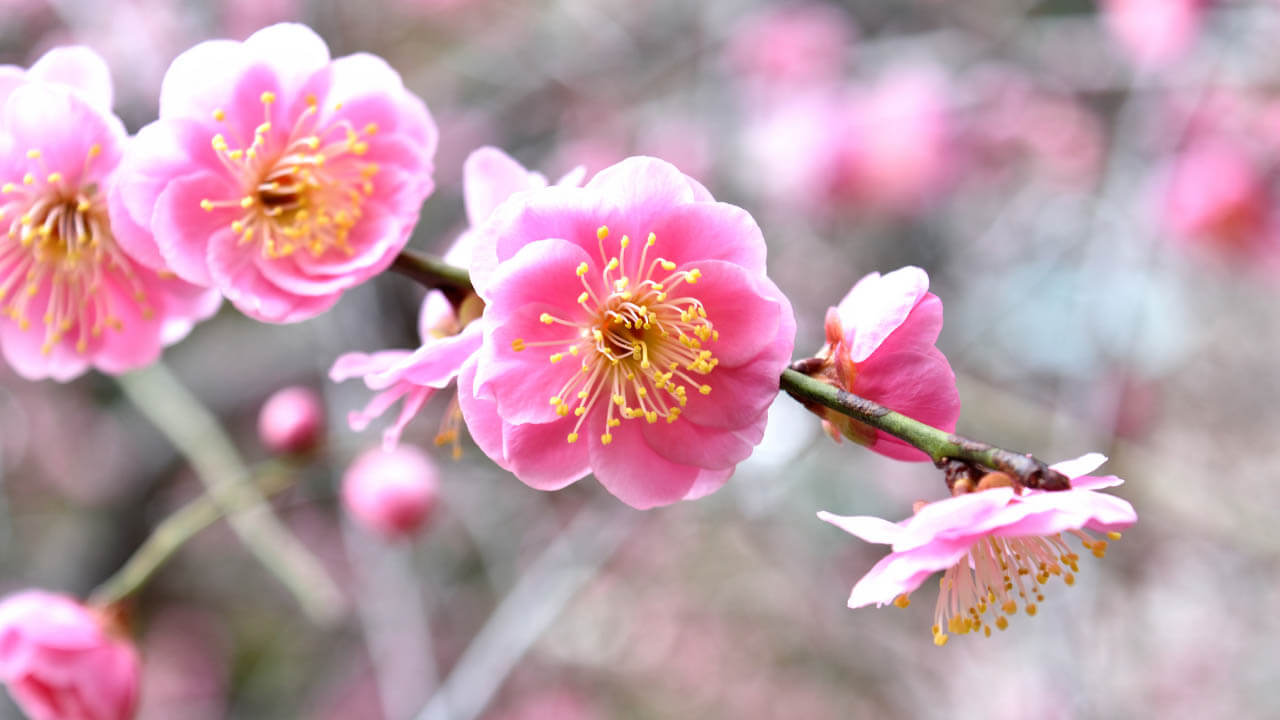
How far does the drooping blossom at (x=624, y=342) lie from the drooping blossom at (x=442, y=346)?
29 millimetres

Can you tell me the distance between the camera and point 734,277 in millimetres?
571

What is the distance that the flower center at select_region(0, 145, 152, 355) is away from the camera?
27.0 inches

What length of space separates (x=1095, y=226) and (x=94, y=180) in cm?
204

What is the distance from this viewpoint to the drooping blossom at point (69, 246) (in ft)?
2.10

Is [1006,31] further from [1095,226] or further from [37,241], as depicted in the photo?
[37,241]

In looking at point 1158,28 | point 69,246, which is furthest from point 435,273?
point 1158,28

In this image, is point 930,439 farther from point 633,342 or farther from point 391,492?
point 391,492

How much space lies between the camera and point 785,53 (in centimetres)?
251

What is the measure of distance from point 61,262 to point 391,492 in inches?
24.5

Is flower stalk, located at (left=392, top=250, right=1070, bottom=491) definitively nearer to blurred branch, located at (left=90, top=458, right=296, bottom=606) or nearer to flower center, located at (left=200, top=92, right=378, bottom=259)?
flower center, located at (left=200, top=92, right=378, bottom=259)

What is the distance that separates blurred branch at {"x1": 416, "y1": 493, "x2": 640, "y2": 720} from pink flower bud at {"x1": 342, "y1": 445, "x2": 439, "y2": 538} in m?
0.29

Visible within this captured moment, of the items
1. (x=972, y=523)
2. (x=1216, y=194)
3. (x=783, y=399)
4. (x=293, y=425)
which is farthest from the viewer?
(x=1216, y=194)

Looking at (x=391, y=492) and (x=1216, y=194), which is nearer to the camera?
(x=391, y=492)

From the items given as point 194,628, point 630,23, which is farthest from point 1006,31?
point 194,628
